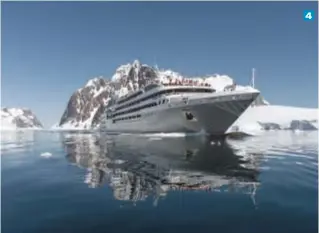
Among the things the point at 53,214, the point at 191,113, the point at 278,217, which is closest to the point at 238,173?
the point at 278,217

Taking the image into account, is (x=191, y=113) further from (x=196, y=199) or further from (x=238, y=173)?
(x=196, y=199)

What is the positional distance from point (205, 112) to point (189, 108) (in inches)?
96.0

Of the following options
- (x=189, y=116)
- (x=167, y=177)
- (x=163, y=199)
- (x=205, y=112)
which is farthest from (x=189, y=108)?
(x=163, y=199)

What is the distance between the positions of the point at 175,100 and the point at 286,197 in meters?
39.4

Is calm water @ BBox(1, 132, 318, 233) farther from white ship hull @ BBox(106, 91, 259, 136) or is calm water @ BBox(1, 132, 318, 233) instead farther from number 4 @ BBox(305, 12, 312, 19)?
white ship hull @ BBox(106, 91, 259, 136)

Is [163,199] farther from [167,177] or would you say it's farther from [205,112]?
[205,112]

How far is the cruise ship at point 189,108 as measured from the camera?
4638 centimetres

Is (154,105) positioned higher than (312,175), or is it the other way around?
(154,105)

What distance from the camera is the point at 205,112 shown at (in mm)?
47344

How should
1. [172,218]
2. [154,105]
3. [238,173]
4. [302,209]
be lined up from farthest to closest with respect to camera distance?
1. [154,105]
2. [238,173]
3. [302,209]
4. [172,218]

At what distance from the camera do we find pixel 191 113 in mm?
48406

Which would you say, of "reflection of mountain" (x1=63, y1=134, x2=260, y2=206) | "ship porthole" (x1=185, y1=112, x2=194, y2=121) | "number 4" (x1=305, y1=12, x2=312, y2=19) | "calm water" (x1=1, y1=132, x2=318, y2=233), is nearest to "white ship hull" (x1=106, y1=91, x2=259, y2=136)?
"ship porthole" (x1=185, y1=112, x2=194, y2=121)

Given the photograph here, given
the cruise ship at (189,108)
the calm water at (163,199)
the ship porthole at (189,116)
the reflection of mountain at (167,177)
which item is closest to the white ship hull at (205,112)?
the cruise ship at (189,108)

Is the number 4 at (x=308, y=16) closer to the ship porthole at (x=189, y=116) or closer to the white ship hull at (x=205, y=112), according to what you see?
the white ship hull at (x=205, y=112)
